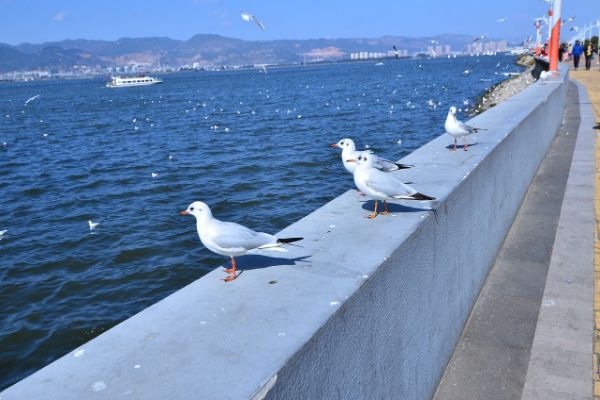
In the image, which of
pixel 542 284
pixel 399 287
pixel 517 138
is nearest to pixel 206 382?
pixel 399 287

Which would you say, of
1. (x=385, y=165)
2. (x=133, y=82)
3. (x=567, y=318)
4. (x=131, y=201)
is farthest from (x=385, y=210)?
(x=133, y=82)

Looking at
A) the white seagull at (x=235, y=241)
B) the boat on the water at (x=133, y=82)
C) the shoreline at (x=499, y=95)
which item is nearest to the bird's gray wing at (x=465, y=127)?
the white seagull at (x=235, y=241)

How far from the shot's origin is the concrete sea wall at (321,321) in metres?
1.95

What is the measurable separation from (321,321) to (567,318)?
308cm

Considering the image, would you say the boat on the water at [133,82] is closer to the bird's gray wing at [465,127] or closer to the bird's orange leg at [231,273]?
the bird's gray wing at [465,127]

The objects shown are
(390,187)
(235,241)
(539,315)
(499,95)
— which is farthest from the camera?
(499,95)

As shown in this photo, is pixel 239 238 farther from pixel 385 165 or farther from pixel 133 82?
pixel 133 82

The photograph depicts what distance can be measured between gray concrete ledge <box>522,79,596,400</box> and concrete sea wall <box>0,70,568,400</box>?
24.4 inches

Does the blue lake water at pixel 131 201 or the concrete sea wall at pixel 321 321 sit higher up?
the concrete sea wall at pixel 321 321

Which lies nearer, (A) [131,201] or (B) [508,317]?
(B) [508,317]

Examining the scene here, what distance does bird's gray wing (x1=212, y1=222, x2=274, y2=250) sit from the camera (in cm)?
313

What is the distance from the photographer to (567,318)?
4.32 metres

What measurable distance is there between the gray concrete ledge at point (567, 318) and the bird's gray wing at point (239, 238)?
6.76 ft

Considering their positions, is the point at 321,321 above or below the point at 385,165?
below
